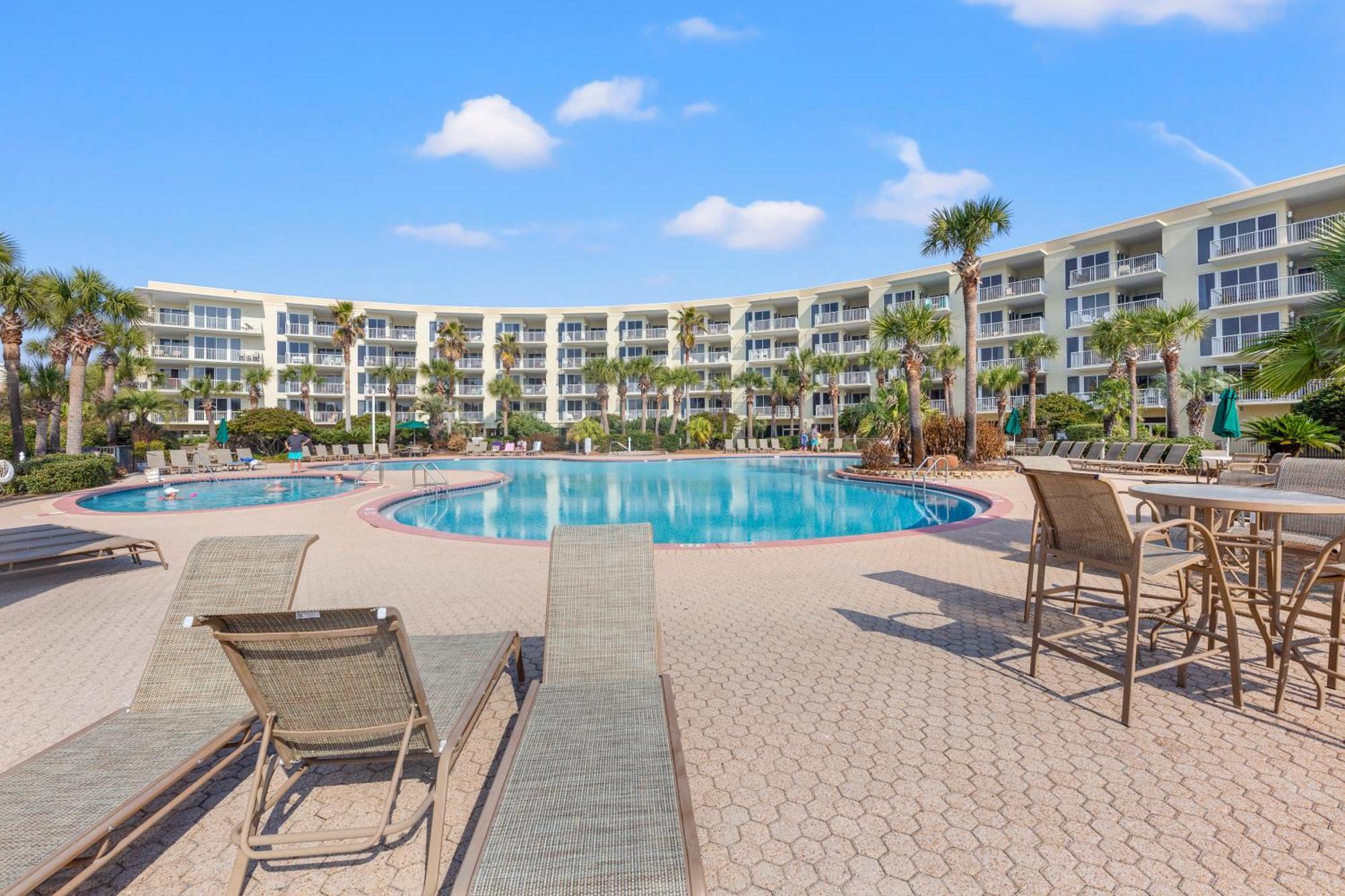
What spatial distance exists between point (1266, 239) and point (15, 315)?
164 feet

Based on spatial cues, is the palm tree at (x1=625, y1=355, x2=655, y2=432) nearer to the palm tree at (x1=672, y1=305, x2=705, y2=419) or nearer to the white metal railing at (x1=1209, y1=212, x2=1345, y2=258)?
the palm tree at (x1=672, y1=305, x2=705, y2=419)

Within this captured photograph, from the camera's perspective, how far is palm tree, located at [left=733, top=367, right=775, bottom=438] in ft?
164

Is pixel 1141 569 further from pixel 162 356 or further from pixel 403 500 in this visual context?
pixel 162 356

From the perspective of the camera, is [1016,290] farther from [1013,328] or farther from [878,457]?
[878,457]

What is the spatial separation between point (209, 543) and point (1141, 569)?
558cm

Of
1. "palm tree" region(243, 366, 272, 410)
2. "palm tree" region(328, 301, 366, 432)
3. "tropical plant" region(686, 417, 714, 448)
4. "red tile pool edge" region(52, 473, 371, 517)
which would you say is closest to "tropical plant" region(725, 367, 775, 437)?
"tropical plant" region(686, 417, 714, 448)

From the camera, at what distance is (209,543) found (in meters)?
3.95

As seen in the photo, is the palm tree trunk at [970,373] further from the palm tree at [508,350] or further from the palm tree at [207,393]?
the palm tree at [207,393]

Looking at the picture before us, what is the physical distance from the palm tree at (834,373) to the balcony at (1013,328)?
9.40 metres

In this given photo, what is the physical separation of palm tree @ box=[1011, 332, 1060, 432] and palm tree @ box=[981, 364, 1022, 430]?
0.98 meters

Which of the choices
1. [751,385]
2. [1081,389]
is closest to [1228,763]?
[1081,389]

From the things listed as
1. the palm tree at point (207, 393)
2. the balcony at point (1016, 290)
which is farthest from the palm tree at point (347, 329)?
the balcony at point (1016, 290)

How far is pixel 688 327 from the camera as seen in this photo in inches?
2032

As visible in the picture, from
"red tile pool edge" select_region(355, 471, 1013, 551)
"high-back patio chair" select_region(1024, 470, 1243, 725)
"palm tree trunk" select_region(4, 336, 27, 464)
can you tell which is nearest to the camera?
"high-back patio chair" select_region(1024, 470, 1243, 725)
